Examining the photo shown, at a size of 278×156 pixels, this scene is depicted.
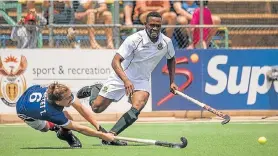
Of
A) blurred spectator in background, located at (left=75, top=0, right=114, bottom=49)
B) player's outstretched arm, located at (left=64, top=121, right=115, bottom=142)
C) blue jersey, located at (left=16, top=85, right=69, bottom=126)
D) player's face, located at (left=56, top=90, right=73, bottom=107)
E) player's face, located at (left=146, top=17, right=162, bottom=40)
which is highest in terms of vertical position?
player's face, located at (left=146, top=17, right=162, bottom=40)

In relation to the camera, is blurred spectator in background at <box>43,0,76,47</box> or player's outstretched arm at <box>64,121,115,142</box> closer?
player's outstretched arm at <box>64,121,115,142</box>

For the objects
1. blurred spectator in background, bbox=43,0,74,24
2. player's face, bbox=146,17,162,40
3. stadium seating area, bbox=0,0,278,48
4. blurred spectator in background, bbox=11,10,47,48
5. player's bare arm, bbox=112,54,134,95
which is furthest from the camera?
blurred spectator in background, bbox=43,0,74,24

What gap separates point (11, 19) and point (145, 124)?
13.4 ft

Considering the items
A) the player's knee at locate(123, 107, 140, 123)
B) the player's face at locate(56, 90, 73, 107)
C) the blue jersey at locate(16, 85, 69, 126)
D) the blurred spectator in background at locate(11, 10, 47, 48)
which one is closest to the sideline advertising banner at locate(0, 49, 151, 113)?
the blurred spectator in background at locate(11, 10, 47, 48)

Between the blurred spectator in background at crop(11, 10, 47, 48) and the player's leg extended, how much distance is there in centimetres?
575

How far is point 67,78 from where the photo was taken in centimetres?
1803

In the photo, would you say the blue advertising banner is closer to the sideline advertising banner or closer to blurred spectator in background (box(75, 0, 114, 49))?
the sideline advertising banner

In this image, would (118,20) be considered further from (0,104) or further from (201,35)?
(0,104)

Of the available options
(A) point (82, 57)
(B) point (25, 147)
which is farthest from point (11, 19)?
(B) point (25, 147)

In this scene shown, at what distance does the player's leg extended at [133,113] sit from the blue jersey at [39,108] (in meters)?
1.25

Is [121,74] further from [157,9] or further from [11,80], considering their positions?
[157,9]

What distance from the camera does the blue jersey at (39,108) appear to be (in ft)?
35.4

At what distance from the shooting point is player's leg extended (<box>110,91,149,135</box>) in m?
12.0

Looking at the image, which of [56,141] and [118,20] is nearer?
[56,141]
